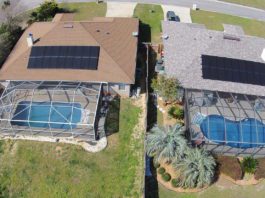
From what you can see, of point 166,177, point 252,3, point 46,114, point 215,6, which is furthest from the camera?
point 252,3

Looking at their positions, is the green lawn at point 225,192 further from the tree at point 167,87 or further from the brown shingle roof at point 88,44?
the brown shingle roof at point 88,44

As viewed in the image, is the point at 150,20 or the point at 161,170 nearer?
the point at 161,170

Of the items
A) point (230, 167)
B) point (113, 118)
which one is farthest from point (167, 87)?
point (230, 167)

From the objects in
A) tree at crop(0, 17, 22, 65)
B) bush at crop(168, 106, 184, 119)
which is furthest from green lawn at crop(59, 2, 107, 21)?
bush at crop(168, 106, 184, 119)

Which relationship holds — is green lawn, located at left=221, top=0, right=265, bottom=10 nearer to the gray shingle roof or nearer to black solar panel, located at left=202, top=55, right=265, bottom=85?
the gray shingle roof

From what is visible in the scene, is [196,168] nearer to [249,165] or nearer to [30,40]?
[249,165]

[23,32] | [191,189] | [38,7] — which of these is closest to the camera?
[191,189]

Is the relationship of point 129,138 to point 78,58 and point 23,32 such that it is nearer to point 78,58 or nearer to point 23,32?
point 78,58

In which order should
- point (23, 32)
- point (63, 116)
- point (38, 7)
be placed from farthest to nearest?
point (38, 7)
point (23, 32)
point (63, 116)

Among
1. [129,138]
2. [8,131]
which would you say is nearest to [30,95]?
[8,131]
